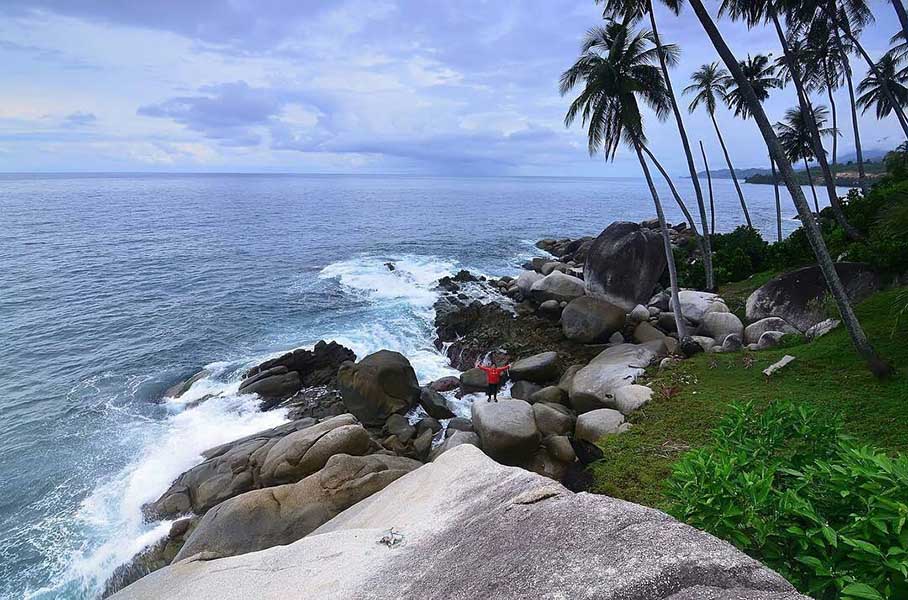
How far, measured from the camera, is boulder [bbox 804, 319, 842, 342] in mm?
16328

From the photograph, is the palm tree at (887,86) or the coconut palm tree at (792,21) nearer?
the coconut palm tree at (792,21)

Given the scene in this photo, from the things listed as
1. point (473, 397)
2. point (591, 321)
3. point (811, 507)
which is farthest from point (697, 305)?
point (811, 507)

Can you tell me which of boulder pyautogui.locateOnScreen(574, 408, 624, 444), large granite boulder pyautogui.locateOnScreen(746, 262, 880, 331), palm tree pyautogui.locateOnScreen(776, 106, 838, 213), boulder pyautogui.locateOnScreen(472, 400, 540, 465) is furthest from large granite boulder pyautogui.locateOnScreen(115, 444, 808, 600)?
palm tree pyautogui.locateOnScreen(776, 106, 838, 213)

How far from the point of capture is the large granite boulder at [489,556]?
3982mm

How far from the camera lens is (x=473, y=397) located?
67.2ft

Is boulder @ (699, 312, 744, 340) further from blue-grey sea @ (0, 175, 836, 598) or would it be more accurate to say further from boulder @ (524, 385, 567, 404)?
blue-grey sea @ (0, 175, 836, 598)

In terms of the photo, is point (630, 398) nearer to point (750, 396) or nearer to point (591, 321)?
point (750, 396)

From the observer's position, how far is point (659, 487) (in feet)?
32.8

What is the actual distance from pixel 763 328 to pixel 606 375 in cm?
718

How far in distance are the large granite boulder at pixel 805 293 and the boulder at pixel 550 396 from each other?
9911 mm

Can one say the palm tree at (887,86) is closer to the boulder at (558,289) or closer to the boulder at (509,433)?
the boulder at (558,289)

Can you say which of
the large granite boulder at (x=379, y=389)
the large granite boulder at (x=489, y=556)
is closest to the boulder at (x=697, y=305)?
the large granite boulder at (x=379, y=389)

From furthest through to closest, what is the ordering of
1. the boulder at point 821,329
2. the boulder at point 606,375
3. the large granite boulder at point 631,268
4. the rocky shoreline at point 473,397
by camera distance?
the large granite boulder at point 631,268 → the boulder at point 606,375 → the boulder at point 821,329 → the rocky shoreline at point 473,397

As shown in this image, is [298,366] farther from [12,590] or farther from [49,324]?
[49,324]
